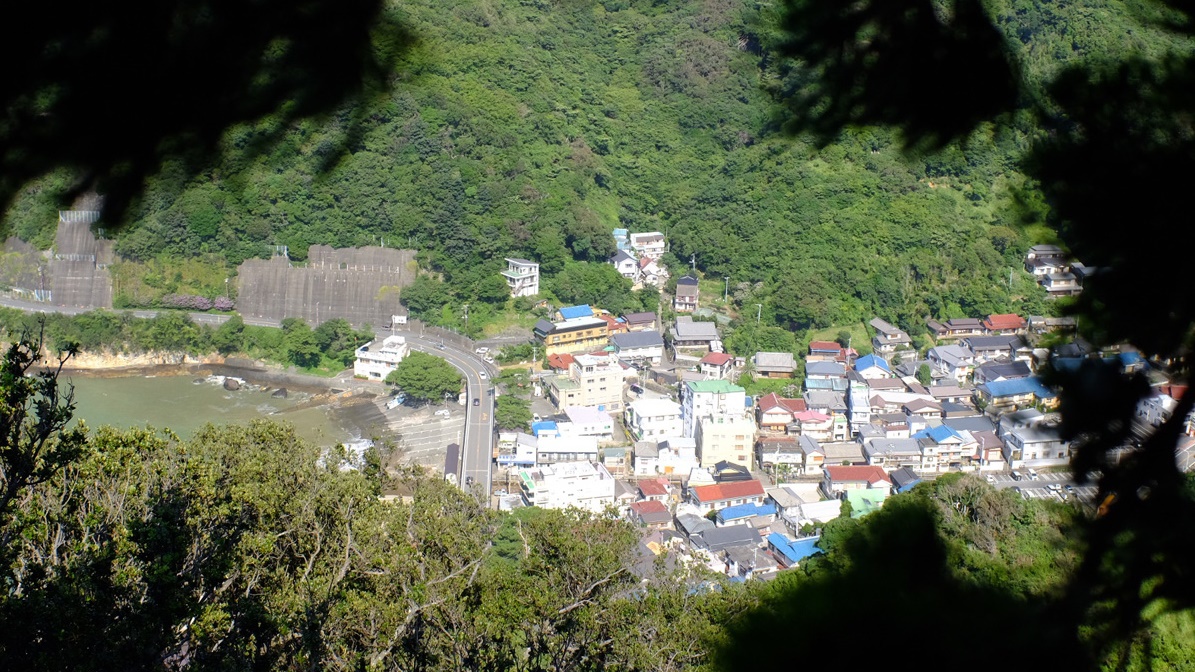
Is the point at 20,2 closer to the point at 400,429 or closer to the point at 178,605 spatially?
the point at 178,605

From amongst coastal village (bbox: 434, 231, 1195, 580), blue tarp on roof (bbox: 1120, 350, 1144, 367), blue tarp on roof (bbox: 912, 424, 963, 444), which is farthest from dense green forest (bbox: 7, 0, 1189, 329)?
blue tarp on roof (bbox: 1120, 350, 1144, 367)

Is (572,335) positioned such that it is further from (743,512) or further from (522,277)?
(743,512)

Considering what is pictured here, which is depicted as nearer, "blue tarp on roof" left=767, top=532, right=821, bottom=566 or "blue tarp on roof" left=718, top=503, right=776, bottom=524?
"blue tarp on roof" left=767, top=532, right=821, bottom=566

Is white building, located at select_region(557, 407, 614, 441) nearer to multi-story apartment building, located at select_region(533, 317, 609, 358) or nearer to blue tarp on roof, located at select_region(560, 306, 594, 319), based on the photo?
multi-story apartment building, located at select_region(533, 317, 609, 358)

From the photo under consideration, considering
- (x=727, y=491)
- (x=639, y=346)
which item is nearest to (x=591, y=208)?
(x=639, y=346)

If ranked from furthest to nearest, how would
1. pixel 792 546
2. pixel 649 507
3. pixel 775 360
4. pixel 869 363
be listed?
1. pixel 775 360
2. pixel 869 363
3. pixel 649 507
4. pixel 792 546

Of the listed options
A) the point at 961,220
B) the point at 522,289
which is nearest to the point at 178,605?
the point at 522,289

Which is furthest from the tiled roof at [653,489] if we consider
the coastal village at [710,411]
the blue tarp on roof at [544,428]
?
the blue tarp on roof at [544,428]
